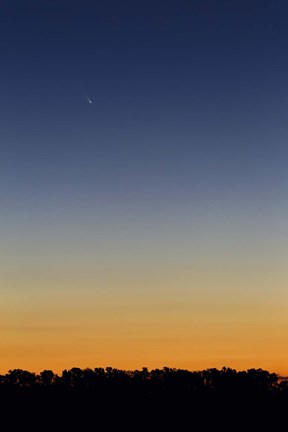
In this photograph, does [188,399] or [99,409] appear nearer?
[99,409]

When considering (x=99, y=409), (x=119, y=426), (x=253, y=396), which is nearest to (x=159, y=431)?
(x=119, y=426)

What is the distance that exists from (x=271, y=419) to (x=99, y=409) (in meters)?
47.1

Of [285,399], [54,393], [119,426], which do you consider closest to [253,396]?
[285,399]

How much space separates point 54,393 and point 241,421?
55762 mm

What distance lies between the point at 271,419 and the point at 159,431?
3143 cm

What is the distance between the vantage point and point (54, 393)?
654 ft

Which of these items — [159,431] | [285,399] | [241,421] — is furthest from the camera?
[285,399]

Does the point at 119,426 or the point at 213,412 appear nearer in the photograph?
the point at 119,426

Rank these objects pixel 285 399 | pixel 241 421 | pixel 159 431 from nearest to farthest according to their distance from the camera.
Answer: pixel 159 431 → pixel 241 421 → pixel 285 399

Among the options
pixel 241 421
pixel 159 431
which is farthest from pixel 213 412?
pixel 159 431

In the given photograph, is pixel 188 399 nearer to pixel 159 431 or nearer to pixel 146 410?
pixel 146 410

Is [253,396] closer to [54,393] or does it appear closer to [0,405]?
[54,393]

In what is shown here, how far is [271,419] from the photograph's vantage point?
179625 mm

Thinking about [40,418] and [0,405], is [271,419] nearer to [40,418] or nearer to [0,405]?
[40,418]
